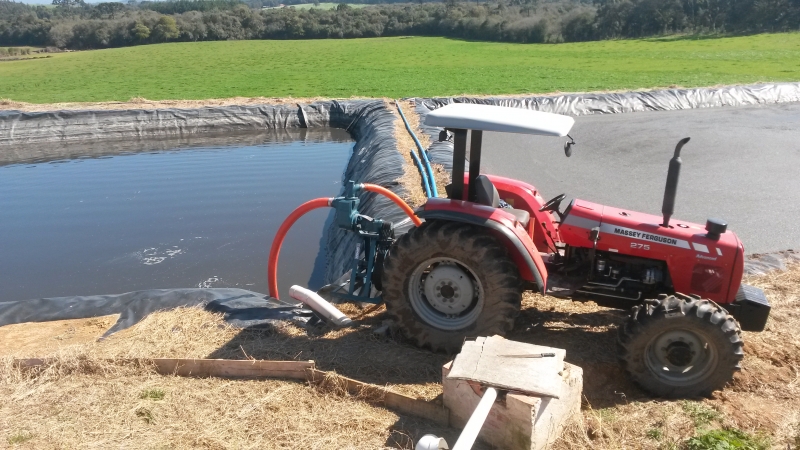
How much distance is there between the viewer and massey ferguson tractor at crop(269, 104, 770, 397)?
12.2ft

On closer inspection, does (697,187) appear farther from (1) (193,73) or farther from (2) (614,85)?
(1) (193,73)

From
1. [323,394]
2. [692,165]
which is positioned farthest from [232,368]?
[692,165]

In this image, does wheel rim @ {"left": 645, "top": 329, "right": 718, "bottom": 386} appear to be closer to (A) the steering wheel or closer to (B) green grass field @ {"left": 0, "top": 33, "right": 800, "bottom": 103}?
(A) the steering wheel

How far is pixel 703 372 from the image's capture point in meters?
3.74

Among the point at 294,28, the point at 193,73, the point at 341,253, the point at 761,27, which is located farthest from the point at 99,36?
the point at 341,253

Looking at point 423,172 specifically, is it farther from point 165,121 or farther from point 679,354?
point 165,121

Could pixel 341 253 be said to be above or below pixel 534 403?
below

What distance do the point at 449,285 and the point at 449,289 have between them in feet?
0.12

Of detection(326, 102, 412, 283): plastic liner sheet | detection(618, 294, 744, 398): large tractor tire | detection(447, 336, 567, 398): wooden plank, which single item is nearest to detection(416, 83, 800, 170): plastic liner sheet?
detection(326, 102, 412, 283): plastic liner sheet

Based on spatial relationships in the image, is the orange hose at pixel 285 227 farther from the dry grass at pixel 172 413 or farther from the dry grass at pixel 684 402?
the dry grass at pixel 684 402

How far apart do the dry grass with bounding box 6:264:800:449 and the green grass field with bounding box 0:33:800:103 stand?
1525cm

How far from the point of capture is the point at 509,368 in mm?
3393

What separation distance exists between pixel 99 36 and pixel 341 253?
52.4 meters

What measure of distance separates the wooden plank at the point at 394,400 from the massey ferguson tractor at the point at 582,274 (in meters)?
0.66
